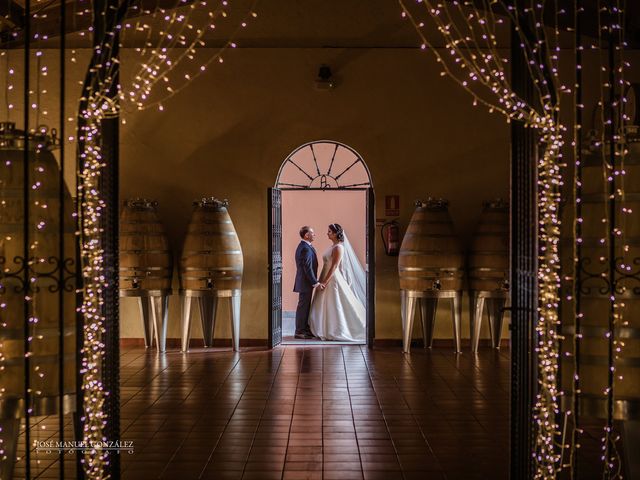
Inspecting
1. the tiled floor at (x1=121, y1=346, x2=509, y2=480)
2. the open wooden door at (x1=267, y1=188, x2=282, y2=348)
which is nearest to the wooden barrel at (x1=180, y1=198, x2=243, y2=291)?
the open wooden door at (x1=267, y1=188, x2=282, y2=348)

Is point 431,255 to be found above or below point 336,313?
above

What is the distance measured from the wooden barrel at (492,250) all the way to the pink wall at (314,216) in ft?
14.2

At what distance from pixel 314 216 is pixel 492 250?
16.3 feet

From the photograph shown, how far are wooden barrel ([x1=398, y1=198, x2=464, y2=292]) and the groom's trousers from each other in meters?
1.72

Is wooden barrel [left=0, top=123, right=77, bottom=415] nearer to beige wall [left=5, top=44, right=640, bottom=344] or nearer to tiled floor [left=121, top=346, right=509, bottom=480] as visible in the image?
tiled floor [left=121, top=346, right=509, bottom=480]

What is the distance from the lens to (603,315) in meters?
3.53

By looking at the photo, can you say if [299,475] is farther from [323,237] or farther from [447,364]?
[323,237]

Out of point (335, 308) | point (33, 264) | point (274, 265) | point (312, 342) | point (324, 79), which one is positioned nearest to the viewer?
point (33, 264)

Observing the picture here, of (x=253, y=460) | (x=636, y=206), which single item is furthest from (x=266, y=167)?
(x=636, y=206)

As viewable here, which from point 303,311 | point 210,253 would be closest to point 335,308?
point 303,311

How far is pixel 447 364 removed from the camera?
7328mm

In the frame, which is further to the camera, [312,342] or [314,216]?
[314,216]

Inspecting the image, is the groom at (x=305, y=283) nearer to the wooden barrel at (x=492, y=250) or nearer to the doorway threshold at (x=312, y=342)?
the doorway threshold at (x=312, y=342)

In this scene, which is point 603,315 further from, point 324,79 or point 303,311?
point 303,311
